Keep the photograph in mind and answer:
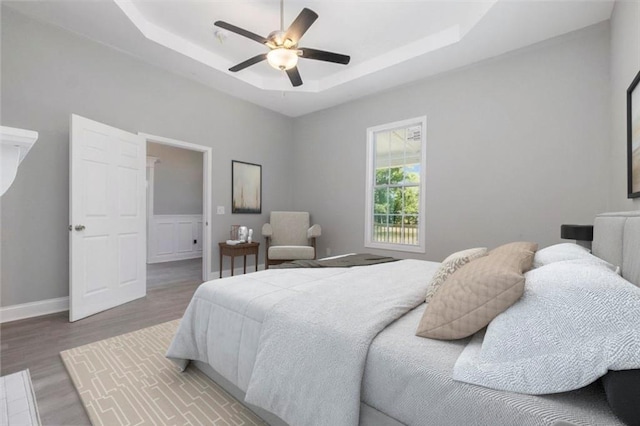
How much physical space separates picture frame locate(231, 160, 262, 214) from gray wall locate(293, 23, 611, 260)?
188 centimetres

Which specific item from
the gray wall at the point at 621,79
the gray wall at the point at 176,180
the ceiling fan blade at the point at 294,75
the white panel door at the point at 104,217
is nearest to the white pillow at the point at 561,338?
the gray wall at the point at 621,79

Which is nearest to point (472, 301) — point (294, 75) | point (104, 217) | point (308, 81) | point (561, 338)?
point (561, 338)

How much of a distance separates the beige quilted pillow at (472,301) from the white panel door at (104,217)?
11.0 ft

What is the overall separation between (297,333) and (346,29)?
3.36 meters

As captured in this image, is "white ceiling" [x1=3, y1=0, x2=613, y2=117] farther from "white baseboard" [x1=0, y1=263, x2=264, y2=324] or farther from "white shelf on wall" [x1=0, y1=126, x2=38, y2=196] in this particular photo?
"white baseboard" [x1=0, y1=263, x2=264, y2=324]

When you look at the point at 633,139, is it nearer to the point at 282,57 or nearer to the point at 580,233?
the point at 580,233

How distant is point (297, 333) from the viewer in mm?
1207

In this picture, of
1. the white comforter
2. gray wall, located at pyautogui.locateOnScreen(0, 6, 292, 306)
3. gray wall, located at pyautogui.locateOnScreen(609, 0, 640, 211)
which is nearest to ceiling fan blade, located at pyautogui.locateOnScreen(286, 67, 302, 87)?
gray wall, located at pyautogui.locateOnScreen(0, 6, 292, 306)

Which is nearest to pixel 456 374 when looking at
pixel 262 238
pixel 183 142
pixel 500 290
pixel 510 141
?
pixel 500 290

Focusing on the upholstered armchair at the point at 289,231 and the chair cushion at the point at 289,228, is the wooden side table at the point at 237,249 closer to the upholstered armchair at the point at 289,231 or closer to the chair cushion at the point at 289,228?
the upholstered armchair at the point at 289,231

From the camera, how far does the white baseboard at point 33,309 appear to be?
270 cm

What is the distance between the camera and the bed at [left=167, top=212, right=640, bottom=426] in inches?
30.9

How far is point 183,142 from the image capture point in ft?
13.3

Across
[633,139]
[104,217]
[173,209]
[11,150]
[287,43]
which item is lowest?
[104,217]
